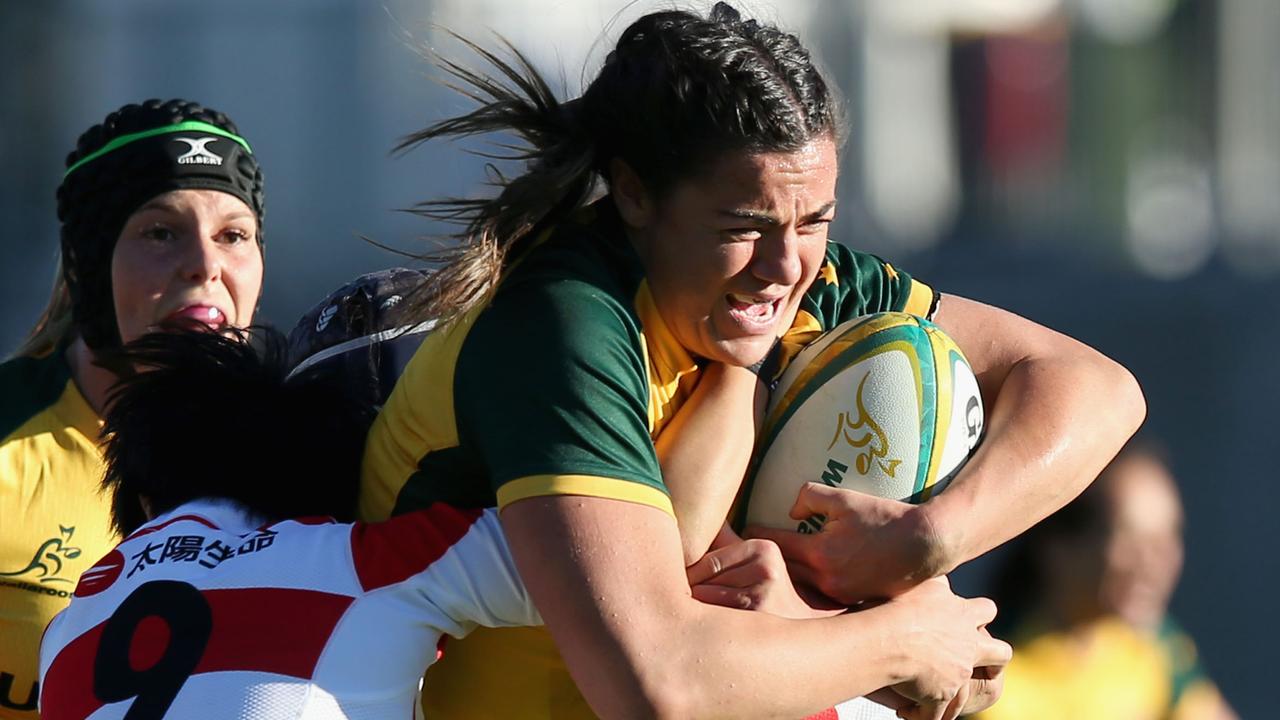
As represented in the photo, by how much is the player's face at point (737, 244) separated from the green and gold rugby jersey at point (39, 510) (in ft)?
4.43

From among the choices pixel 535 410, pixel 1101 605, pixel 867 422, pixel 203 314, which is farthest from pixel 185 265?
pixel 1101 605

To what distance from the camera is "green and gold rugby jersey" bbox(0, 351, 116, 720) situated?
12.1 feet

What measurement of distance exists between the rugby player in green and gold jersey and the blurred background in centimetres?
521

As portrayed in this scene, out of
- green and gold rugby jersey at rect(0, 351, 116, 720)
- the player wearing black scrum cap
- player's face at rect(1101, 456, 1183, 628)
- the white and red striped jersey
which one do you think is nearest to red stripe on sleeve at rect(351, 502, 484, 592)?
the white and red striped jersey

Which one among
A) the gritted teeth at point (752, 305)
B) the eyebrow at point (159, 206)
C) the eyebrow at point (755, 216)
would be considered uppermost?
the eyebrow at point (755, 216)

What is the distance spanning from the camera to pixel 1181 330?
316 inches

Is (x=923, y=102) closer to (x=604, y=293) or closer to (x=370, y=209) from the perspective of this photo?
(x=370, y=209)

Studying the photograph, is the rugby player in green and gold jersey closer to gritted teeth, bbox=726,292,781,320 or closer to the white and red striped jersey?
gritted teeth, bbox=726,292,781,320

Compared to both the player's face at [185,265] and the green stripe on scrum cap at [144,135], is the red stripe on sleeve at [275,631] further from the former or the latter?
the green stripe on scrum cap at [144,135]

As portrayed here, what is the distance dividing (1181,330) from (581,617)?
5928 mm

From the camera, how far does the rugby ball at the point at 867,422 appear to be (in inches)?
119

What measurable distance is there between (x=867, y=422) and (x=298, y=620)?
98cm

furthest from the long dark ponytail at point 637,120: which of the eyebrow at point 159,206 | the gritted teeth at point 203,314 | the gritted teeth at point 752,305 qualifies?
the eyebrow at point 159,206

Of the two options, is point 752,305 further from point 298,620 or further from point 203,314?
point 203,314
